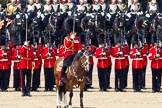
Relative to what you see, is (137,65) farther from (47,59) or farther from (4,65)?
(4,65)

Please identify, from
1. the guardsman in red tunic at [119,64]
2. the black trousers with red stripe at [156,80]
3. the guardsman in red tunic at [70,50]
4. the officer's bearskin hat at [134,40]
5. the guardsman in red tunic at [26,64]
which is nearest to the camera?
the guardsman in red tunic at [70,50]

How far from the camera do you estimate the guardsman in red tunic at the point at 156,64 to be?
1220 inches

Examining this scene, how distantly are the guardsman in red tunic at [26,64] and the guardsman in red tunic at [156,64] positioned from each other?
14.6ft

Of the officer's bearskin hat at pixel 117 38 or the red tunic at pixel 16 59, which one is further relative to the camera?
the officer's bearskin hat at pixel 117 38

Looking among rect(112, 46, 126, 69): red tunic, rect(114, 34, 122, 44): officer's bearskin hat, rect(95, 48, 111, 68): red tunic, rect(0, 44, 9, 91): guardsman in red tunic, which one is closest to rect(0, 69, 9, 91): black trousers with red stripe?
rect(0, 44, 9, 91): guardsman in red tunic

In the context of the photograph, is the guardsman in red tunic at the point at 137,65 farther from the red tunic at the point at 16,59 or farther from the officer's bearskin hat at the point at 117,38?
the red tunic at the point at 16,59

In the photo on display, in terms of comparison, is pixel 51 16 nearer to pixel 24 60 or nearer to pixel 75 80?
pixel 24 60

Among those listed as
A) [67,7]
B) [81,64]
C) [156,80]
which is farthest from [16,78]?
[81,64]

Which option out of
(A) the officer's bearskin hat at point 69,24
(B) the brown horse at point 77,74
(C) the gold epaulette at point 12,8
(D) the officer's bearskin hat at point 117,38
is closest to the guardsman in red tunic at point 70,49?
(B) the brown horse at point 77,74

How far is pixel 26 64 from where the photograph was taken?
29.4 meters

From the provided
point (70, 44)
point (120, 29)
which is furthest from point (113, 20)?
point (70, 44)

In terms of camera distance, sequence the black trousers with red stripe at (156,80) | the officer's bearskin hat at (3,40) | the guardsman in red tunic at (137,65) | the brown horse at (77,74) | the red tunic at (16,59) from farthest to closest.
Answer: the officer's bearskin hat at (3,40) → the red tunic at (16,59) → the guardsman in red tunic at (137,65) → the black trousers with red stripe at (156,80) → the brown horse at (77,74)

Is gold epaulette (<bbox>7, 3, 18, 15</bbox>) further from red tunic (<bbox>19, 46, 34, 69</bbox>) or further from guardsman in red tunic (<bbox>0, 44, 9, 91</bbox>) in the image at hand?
red tunic (<bbox>19, 46, 34, 69</bbox>)

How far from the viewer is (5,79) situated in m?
32.0
